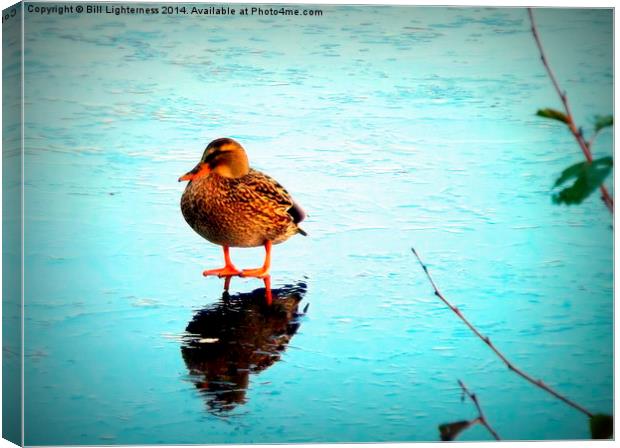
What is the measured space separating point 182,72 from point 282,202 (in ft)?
2.27

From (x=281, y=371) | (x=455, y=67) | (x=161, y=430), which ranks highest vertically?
(x=455, y=67)

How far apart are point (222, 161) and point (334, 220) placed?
546 millimetres

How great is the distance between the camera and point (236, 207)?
410cm

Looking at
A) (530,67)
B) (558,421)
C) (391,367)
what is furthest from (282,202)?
(558,421)

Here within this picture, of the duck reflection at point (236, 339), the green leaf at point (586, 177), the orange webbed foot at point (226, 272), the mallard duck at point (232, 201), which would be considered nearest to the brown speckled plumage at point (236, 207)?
the mallard duck at point (232, 201)

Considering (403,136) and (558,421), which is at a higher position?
(403,136)

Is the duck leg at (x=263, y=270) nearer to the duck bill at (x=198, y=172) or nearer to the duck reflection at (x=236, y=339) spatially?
the duck reflection at (x=236, y=339)

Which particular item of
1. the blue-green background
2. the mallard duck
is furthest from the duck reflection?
the mallard duck

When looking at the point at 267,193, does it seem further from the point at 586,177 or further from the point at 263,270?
the point at 586,177

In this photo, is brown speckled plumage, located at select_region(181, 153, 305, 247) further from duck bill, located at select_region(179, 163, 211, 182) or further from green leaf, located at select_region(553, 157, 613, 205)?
green leaf, located at select_region(553, 157, 613, 205)

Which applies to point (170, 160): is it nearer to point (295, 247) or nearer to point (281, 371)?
point (295, 247)

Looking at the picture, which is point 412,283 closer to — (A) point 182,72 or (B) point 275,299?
(B) point 275,299

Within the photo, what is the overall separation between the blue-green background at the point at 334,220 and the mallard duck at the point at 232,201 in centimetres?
6

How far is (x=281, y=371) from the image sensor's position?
411cm
